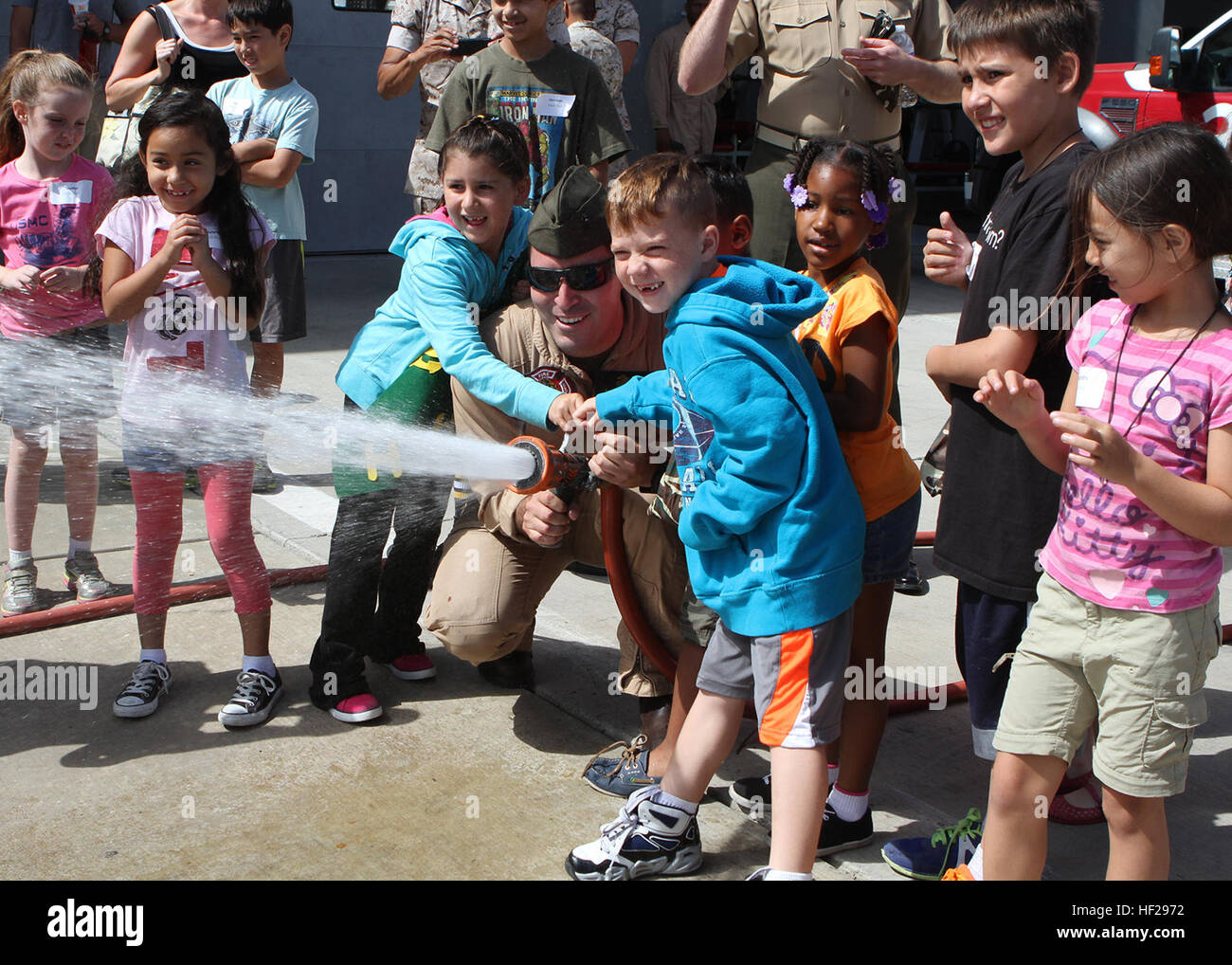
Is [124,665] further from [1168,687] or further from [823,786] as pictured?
[1168,687]

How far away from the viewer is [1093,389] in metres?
2.37

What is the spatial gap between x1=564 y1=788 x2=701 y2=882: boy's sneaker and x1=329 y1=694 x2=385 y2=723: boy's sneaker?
0.94 metres

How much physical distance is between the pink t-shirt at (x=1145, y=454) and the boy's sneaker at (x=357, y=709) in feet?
6.58

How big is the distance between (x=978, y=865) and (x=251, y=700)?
6.83 feet

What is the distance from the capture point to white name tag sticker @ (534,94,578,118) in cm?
484

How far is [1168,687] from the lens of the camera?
7.56 ft

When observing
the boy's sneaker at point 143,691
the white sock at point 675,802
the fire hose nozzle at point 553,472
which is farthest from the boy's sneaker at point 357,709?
the white sock at point 675,802

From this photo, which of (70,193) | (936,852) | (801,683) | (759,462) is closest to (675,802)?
(801,683)

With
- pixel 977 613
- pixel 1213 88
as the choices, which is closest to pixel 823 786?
pixel 977 613

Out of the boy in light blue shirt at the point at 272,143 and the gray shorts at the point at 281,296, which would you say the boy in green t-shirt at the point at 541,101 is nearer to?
the boy in light blue shirt at the point at 272,143

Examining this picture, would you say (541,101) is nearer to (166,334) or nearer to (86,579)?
(166,334)

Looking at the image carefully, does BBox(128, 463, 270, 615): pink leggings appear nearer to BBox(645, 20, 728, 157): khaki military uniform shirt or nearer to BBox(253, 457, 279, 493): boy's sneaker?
BBox(253, 457, 279, 493): boy's sneaker

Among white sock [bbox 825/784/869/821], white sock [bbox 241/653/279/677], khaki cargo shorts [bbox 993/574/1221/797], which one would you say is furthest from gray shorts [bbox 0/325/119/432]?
khaki cargo shorts [bbox 993/574/1221/797]
